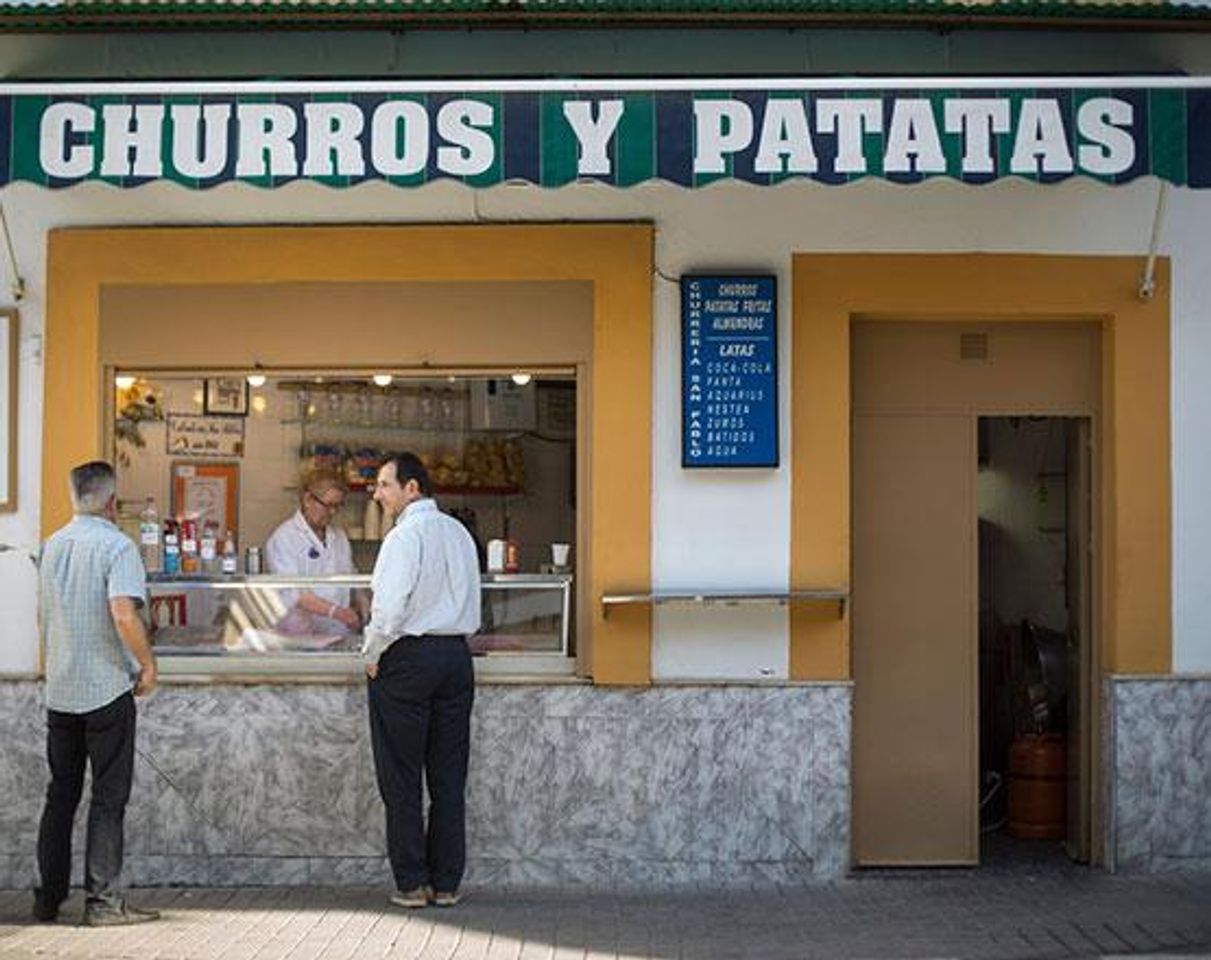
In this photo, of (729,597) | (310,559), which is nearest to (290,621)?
(310,559)

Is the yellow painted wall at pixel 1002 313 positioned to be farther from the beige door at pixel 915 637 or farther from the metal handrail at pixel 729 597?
the beige door at pixel 915 637

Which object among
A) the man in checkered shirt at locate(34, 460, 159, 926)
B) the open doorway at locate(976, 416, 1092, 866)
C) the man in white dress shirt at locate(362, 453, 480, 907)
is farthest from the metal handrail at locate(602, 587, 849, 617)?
the man in checkered shirt at locate(34, 460, 159, 926)

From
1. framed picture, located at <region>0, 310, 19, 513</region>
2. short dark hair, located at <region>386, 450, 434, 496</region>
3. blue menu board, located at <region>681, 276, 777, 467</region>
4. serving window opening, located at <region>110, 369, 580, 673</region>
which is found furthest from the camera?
serving window opening, located at <region>110, 369, 580, 673</region>

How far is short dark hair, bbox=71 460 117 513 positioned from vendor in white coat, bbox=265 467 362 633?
1.35 metres

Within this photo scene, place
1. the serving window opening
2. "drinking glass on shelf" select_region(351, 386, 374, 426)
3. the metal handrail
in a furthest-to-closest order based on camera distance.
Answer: "drinking glass on shelf" select_region(351, 386, 374, 426) < the serving window opening < the metal handrail

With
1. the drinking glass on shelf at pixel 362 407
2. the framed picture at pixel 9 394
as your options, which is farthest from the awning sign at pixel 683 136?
the drinking glass on shelf at pixel 362 407

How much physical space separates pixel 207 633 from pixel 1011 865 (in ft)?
12.6

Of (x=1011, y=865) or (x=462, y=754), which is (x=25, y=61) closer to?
(x=462, y=754)

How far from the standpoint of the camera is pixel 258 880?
8.70 metres

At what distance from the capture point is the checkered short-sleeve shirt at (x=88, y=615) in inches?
305

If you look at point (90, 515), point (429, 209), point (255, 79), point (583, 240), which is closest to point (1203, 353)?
point (583, 240)

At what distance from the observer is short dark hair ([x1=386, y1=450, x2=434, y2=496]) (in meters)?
8.34

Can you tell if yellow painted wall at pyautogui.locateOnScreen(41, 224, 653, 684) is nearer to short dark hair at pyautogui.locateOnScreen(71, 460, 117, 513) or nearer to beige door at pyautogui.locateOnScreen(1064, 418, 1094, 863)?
short dark hair at pyautogui.locateOnScreen(71, 460, 117, 513)

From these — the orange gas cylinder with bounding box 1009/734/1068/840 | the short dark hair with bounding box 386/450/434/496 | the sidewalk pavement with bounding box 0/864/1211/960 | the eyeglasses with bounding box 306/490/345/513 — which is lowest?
the sidewalk pavement with bounding box 0/864/1211/960
